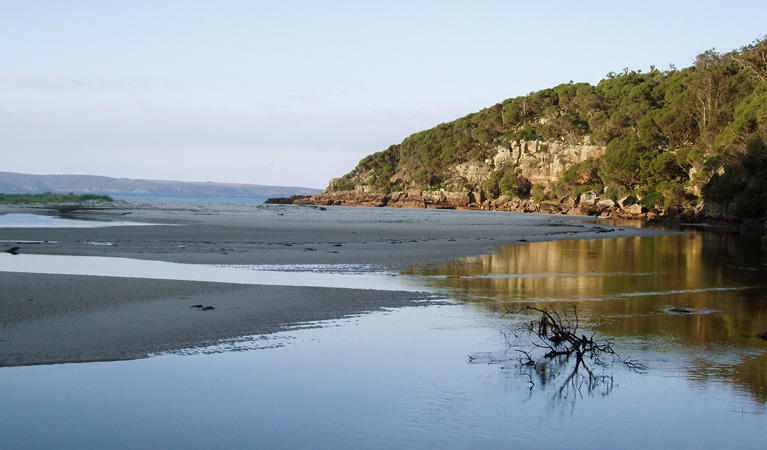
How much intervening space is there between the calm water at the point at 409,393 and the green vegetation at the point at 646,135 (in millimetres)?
37240

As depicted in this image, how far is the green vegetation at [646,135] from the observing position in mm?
46859

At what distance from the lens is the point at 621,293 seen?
14102mm

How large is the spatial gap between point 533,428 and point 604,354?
313 centimetres

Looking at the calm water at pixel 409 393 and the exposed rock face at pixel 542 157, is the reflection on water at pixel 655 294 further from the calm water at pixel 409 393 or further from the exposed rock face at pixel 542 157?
the exposed rock face at pixel 542 157

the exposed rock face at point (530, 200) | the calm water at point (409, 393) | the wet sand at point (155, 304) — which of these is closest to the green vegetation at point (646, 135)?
the exposed rock face at point (530, 200)

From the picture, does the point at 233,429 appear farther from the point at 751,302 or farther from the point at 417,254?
the point at 417,254

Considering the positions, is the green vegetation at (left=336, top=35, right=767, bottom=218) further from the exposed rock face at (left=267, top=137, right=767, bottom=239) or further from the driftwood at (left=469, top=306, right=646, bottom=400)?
the driftwood at (left=469, top=306, right=646, bottom=400)

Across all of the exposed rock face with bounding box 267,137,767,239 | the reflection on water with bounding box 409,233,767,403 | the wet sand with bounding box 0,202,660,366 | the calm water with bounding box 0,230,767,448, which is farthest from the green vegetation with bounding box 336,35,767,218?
the calm water with bounding box 0,230,767,448

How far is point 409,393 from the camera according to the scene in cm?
669

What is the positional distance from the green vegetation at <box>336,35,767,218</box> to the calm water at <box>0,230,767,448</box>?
3724 cm

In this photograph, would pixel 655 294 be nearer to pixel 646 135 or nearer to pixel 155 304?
pixel 155 304

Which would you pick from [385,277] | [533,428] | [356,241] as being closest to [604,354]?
[533,428]

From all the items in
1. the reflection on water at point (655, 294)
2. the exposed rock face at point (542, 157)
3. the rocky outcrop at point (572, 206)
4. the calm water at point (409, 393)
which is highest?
the exposed rock face at point (542, 157)

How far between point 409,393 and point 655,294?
938cm
